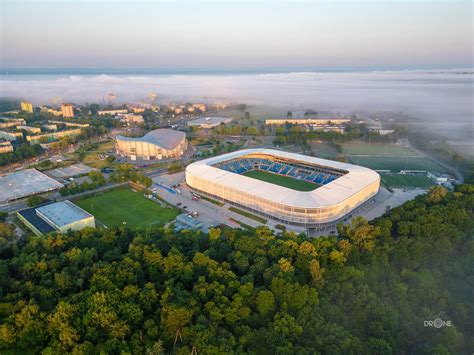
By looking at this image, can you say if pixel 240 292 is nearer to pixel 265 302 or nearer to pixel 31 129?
pixel 265 302

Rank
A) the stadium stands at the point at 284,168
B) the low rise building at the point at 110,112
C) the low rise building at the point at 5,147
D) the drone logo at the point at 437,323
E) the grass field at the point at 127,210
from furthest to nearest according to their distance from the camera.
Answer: the low rise building at the point at 110,112 → the low rise building at the point at 5,147 → the stadium stands at the point at 284,168 → the grass field at the point at 127,210 → the drone logo at the point at 437,323

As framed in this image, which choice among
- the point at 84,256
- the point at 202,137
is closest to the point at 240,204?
the point at 84,256

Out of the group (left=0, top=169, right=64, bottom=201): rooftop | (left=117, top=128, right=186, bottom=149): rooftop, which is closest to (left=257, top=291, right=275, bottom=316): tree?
(left=0, top=169, right=64, bottom=201): rooftop

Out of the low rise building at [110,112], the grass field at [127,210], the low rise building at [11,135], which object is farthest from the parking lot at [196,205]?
the low rise building at [110,112]

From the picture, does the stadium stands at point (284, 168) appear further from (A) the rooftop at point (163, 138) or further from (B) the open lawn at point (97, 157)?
(B) the open lawn at point (97, 157)

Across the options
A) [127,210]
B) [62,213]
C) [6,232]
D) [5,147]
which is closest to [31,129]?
[5,147]
